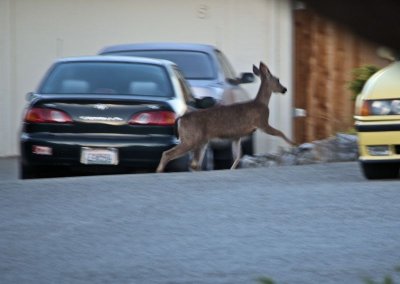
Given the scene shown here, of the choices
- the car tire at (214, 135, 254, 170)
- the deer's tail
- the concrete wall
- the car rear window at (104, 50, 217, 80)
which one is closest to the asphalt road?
the deer's tail

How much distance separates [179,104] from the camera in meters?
11.3

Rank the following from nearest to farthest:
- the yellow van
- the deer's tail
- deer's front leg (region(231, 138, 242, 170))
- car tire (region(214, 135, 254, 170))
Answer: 1. the yellow van
2. the deer's tail
3. deer's front leg (region(231, 138, 242, 170))
4. car tire (region(214, 135, 254, 170))

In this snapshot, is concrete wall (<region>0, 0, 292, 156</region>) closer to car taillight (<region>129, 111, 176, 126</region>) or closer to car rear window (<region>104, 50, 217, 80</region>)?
car rear window (<region>104, 50, 217, 80</region>)

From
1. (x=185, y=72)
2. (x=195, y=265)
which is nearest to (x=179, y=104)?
(x=185, y=72)

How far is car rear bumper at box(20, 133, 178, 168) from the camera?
437 inches

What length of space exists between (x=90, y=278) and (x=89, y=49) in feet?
41.8

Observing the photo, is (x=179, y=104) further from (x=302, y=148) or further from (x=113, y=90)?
(x=302, y=148)

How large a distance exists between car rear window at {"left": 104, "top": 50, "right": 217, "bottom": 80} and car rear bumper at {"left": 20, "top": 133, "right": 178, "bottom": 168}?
3139 millimetres

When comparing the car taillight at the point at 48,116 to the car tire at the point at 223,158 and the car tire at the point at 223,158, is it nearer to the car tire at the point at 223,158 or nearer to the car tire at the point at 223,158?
the car tire at the point at 223,158

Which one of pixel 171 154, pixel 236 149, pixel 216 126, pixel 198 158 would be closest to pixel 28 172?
pixel 171 154

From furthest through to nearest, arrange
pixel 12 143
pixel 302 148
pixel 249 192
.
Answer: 1. pixel 12 143
2. pixel 302 148
3. pixel 249 192

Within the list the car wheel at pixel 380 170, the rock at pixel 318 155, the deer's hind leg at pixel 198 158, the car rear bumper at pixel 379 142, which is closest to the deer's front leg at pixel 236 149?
the deer's hind leg at pixel 198 158

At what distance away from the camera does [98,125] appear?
436 inches

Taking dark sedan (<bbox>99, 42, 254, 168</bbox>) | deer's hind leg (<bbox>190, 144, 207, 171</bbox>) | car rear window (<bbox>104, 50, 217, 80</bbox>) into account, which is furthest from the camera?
car rear window (<bbox>104, 50, 217, 80</bbox>)
